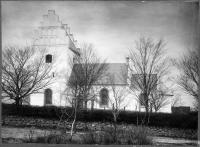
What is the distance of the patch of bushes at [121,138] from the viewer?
697 centimetres

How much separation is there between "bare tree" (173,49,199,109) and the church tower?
4.22m

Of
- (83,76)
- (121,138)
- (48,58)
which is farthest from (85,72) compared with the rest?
(121,138)

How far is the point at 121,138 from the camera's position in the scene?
23.4 feet

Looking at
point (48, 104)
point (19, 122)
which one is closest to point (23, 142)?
point (19, 122)

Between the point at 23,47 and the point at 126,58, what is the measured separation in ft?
13.5

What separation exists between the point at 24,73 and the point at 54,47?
1.60m

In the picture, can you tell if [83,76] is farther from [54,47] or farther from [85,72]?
[54,47]

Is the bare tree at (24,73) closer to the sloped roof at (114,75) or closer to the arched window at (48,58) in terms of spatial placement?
the arched window at (48,58)

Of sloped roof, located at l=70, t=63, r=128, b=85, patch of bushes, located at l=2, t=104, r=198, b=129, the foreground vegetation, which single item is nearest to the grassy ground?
the foreground vegetation

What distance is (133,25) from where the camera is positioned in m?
7.38

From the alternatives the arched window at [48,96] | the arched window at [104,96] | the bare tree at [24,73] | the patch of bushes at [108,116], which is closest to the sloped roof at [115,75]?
the arched window at [104,96]

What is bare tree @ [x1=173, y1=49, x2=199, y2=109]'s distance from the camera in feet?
24.5

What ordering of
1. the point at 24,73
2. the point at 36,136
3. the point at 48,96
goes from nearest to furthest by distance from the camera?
the point at 36,136, the point at 24,73, the point at 48,96

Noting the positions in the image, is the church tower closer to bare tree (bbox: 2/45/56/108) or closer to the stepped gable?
the stepped gable
